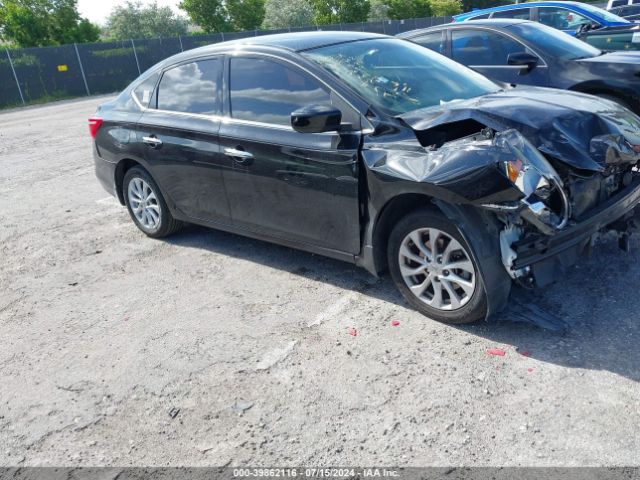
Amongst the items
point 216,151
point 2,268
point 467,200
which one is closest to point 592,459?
point 467,200

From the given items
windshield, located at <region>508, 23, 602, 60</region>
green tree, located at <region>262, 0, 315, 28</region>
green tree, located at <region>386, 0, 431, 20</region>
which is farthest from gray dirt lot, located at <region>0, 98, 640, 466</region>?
green tree, located at <region>262, 0, 315, 28</region>

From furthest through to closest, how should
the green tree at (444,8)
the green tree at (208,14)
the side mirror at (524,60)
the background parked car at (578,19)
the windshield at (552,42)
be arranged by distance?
the green tree at (444,8)
the green tree at (208,14)
the background parked car at (578,19)
the windshield at (552,42)
the side mirror at (524,60)

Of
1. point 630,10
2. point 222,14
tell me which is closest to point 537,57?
point 630,10

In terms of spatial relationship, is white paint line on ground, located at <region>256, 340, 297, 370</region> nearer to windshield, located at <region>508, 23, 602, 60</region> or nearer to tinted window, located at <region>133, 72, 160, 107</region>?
tinted window, located at <region>133, 72, 160, 107</region>

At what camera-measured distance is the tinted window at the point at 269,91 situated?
4258 mm

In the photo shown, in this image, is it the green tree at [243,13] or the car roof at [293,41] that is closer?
the car roof at [293,41]

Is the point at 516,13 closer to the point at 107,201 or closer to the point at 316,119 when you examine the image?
the point at 107,201

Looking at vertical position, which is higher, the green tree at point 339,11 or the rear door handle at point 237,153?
the green tree at point 339,11

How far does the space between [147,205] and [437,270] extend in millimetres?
3290

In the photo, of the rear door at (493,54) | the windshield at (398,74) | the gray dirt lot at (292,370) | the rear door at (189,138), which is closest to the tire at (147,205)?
the rear door at (189,138)

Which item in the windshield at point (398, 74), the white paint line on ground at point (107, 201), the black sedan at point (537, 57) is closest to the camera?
the windshield at point (398, 74)

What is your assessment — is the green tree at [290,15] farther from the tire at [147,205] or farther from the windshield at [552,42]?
the tire at [147,205]

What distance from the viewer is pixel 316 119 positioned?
382cm

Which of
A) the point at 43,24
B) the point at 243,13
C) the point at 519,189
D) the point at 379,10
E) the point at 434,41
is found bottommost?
the point at 519,189
